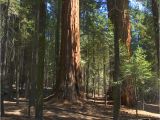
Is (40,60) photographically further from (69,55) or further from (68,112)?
(69,55)

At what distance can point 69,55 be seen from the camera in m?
15.6

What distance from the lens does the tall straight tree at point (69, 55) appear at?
15.2 meters

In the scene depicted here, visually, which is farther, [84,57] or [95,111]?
[84,57]

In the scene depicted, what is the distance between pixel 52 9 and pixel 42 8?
15.1m

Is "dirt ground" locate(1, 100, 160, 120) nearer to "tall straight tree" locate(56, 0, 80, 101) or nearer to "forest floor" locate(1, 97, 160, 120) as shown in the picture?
"forest floor" locate(1, 97, 160, 120)

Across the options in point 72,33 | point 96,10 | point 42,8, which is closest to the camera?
point 42,8

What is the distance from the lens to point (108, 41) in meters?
20.9

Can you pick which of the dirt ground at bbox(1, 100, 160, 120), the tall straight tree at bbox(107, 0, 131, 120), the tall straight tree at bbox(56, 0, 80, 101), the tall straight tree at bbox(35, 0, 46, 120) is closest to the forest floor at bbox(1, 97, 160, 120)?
the dirt ground at bbox(1, 100, 160, 120)

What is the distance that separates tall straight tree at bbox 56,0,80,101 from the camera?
1524cm

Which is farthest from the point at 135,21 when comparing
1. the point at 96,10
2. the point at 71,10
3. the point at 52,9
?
the point at 71,10

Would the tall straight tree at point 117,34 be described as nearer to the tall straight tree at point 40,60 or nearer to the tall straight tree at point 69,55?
the tall straight tree at point 40,60

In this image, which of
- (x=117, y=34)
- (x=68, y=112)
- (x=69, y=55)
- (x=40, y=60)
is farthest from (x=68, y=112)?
(x=117, y=34)

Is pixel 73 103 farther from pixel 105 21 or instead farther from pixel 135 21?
pixel 135 21

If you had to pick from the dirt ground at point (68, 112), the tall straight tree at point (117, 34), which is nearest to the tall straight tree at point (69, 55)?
the dirt ground at point (68, 112)
